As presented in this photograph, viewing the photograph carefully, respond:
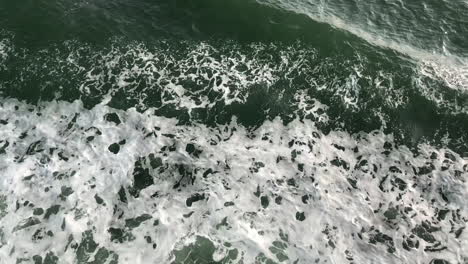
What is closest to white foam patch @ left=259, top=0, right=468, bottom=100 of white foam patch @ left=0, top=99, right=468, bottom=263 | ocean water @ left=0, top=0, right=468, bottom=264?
ocean water @ left=0, top=0, right=468, bottom=264

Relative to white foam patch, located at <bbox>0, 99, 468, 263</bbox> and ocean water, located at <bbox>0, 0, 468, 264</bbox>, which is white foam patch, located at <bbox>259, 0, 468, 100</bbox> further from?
white foam patch, located at <bbox>0, 99, 468, 263</bbox>

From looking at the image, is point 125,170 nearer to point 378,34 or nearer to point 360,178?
point 360,178

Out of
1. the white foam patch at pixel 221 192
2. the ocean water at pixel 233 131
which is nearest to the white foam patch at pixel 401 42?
the ocean water at pixel 233 131

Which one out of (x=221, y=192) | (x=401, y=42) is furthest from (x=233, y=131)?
(x=401, y=42)

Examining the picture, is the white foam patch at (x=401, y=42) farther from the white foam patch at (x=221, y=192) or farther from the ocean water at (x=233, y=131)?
the white foam patch at (x=221, y=192)

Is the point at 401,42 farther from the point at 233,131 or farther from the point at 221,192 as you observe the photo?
the point at 221,192

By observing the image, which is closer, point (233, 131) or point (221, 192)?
point (221, 192)
